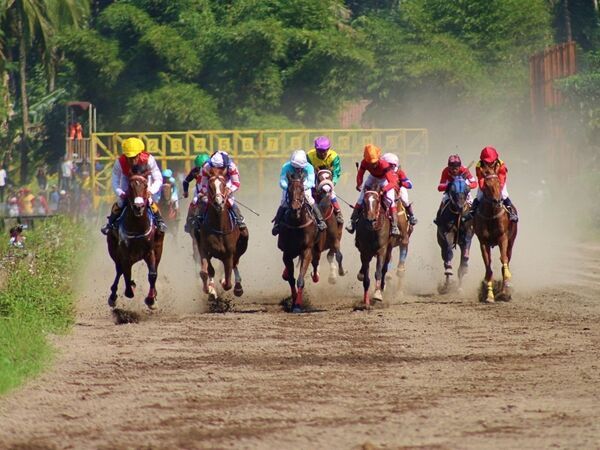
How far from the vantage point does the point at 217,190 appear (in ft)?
63.0

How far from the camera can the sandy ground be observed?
1031 cm

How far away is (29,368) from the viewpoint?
13734mm

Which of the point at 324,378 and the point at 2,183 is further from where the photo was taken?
the point at 2,183

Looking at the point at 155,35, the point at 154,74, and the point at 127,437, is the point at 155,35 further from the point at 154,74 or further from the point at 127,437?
the point at 127,437

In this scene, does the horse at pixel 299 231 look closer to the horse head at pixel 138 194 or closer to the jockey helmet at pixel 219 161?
the jockey helmet at pixel 219 161

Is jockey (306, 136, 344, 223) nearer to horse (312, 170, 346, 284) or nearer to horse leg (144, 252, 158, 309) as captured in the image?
horse (312, 170, 346, 284)

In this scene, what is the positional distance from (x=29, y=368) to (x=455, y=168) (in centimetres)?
1018

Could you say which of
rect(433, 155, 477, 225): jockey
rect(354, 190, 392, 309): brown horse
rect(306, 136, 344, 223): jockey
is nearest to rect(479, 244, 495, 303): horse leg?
rect(354, 190, 392, 309): brown horse

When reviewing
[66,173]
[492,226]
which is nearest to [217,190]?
[492,226]

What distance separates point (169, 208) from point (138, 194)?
11.1m

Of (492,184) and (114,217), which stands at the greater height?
(492,184)

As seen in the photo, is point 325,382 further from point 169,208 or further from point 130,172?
point 169,208

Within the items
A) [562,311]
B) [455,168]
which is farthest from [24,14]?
[562,311]

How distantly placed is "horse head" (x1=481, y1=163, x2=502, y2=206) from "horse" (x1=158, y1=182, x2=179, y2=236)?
9689 mm
